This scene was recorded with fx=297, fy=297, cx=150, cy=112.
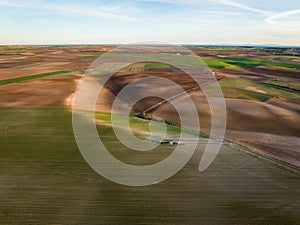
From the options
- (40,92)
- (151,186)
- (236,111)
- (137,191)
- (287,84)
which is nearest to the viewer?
(137,191)

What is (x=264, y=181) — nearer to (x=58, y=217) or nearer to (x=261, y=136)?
(x=261, y=136)

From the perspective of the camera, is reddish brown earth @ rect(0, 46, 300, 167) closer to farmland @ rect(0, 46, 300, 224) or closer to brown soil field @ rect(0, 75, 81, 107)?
brown soil field @ rect(0, 75, 81, 107)

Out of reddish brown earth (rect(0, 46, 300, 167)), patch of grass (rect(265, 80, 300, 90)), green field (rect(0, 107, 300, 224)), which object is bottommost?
green field (rect(0, 107, 300, 224))

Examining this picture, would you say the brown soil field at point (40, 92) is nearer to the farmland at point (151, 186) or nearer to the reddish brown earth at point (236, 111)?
the reddish brown earth at point (236, 111)

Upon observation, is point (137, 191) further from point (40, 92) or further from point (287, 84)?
point (287, 84)

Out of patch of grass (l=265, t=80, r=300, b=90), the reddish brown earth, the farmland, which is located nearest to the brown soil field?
the reddish brown earth

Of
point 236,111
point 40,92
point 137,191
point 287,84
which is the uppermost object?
point 287,84

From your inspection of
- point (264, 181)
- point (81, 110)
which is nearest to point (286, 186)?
point (264, 181)

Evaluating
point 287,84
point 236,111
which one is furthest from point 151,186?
point 287,84
